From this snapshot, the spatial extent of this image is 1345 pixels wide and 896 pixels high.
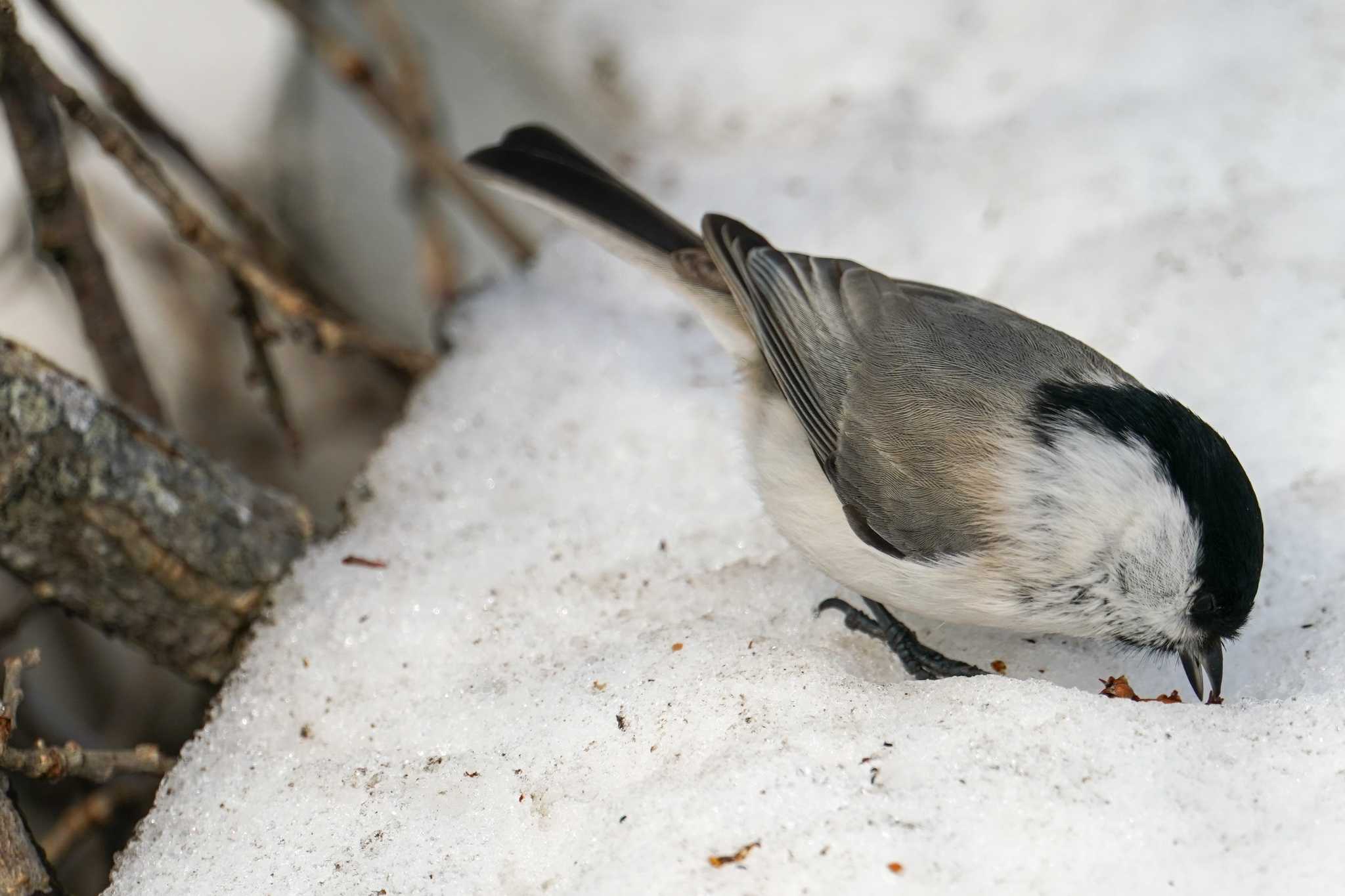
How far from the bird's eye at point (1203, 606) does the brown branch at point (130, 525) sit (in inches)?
57.5

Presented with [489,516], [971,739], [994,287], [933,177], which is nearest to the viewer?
[971,739]

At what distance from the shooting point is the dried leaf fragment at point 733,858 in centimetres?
137

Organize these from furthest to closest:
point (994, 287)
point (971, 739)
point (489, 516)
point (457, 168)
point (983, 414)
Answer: point (457, 168) < point (994, 287) < point (489, 516) < point (983, 414) < point (971, 739)

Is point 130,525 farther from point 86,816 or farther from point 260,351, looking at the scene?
point 86,816

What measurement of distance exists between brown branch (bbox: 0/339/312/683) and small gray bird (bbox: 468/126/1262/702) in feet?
2.92

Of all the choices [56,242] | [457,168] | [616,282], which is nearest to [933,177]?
[616,282]

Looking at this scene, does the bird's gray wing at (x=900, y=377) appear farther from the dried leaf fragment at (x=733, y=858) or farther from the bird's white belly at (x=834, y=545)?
the dried leaf fragment at (x=733, y=858)

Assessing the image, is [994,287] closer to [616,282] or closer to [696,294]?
[696,294]

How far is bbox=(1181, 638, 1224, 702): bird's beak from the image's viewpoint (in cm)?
165

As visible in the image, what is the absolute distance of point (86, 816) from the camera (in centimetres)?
242

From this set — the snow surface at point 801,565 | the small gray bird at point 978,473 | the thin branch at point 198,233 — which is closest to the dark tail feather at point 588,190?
the small gray bird at point 978,473

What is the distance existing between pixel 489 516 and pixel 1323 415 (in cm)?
145

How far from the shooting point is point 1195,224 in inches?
91.4

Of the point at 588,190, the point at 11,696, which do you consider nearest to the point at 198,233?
the point at 588,190
